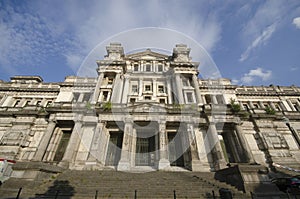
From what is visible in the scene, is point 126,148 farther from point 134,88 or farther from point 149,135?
point 134,88

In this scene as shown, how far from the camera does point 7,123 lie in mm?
20562

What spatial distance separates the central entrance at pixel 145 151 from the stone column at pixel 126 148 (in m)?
2.33

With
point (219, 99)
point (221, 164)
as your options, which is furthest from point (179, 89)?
point (221, 164)

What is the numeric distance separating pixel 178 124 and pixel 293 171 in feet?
41.3

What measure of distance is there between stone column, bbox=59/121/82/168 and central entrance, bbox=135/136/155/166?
7149 millimetres

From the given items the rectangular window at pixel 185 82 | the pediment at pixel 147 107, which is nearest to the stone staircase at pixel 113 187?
the pediment at pixel 147 107

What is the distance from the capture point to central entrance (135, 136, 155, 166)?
17.6 meters

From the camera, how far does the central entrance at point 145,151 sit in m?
17.6

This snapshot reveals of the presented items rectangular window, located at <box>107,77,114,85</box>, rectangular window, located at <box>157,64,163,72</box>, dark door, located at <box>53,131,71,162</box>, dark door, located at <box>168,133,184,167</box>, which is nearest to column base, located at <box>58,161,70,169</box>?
dark door, located at <box>53,131,71,162</box>

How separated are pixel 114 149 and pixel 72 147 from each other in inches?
188

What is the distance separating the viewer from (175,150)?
60.6ft

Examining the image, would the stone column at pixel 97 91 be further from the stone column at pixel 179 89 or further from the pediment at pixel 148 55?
the stone column at pixel 179 89

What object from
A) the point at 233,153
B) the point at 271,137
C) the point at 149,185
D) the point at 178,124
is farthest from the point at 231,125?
the point at 149,185

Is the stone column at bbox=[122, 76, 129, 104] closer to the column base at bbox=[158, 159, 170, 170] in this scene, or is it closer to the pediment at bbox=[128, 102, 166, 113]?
the pediment at bbox=[128, 102, 166, 113]
